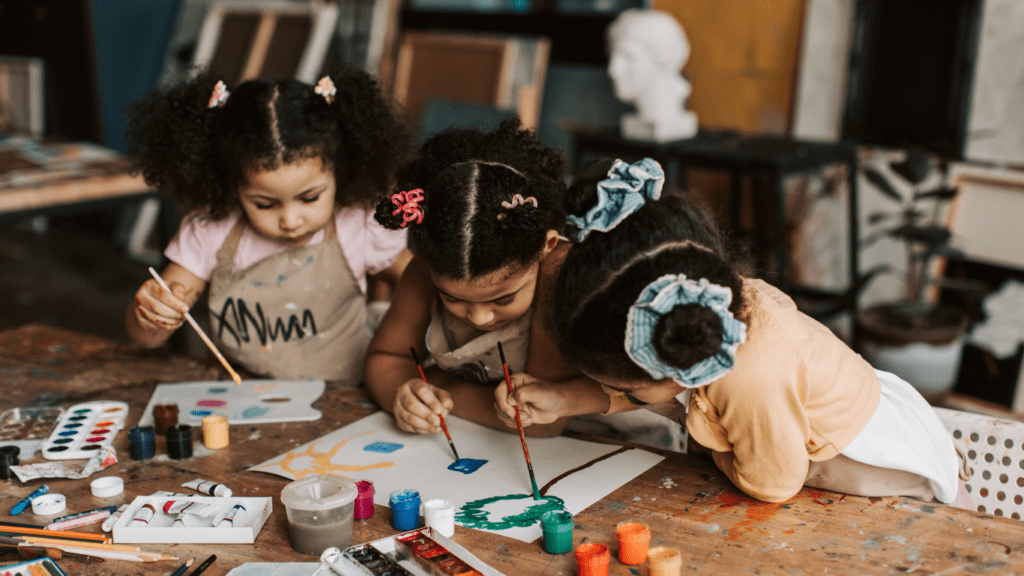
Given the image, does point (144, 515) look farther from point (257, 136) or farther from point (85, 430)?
point (257, 136)

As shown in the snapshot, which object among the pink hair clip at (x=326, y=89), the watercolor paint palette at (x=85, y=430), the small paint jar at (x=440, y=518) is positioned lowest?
the watercolor paint palette at (x=85, y=430)

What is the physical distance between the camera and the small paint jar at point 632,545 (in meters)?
0.95

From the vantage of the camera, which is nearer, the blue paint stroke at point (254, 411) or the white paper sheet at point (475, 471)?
the white paper sheet at point (475, 471)

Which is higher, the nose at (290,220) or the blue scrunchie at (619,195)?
the blue scrunchie at (619,195)

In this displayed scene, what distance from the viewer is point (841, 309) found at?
122 inches

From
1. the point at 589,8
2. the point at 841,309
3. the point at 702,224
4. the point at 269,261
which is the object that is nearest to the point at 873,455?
the point at 702,224

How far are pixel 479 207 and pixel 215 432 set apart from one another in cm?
56

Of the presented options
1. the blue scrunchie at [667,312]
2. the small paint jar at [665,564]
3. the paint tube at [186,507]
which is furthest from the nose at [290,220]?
the small paint jar at [665,564]

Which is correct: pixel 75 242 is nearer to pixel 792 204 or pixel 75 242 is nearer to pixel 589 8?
pixel 589 8

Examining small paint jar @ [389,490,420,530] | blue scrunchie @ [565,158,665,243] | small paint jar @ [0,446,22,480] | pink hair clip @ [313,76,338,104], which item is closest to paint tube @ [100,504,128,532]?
small paint jar @ [0,446,22,480]

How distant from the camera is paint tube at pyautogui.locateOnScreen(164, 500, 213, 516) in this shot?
3.50ft

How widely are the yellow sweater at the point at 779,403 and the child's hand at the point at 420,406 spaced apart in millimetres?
405

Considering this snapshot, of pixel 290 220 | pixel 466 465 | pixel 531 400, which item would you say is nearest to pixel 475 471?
pixel 466 465

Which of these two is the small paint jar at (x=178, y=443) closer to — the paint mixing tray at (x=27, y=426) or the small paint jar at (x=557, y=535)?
the paint mixing tray at (x=27, y=426)
